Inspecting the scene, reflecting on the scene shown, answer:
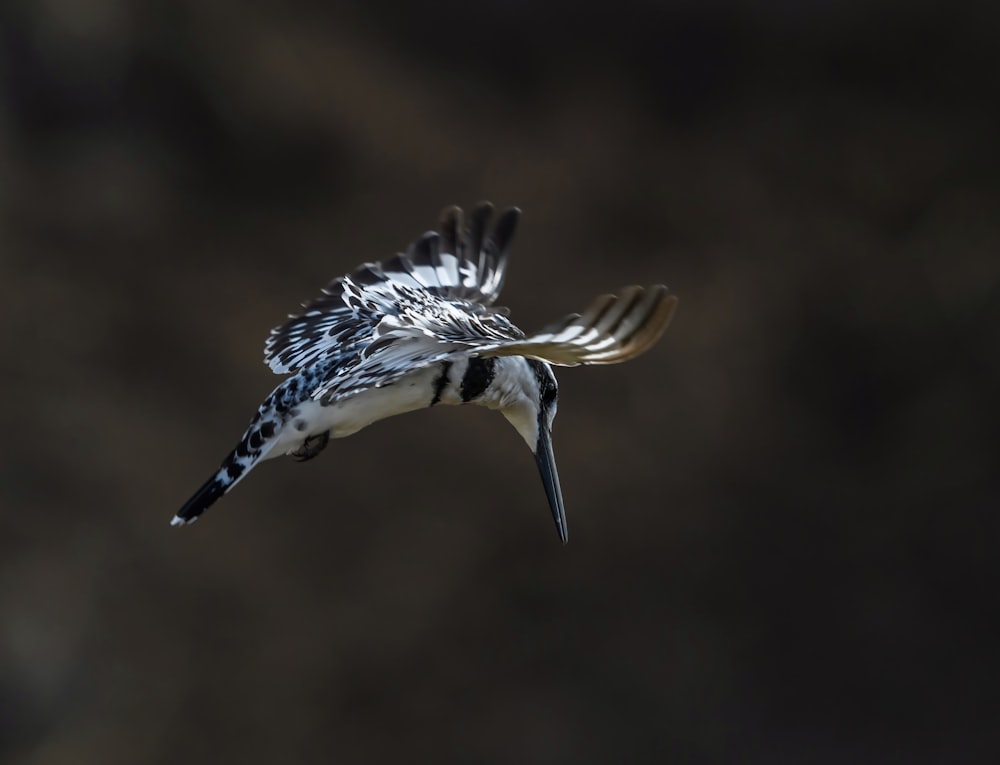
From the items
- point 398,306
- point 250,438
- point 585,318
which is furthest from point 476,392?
point 585,318

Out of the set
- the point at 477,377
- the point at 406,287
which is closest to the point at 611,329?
the point at 477,377

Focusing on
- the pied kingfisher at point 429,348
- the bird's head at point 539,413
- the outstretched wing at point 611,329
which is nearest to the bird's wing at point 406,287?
the pied kingfisher at point 429,348

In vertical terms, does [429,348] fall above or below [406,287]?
below

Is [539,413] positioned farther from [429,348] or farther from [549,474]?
[429,348]

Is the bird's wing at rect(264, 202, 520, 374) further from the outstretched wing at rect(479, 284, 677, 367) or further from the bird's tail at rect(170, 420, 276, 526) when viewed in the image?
the outstretched wing at rect(479, 284, 677, 367)

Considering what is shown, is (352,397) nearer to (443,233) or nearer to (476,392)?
(476,392)

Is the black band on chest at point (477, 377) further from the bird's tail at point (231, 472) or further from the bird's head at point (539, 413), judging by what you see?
the bird's tail at point (231, 472)
